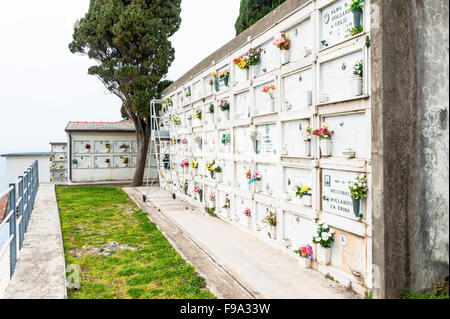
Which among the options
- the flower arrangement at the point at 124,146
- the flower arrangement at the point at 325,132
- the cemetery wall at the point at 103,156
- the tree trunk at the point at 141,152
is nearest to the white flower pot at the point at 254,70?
the flower arrangement at the point at 325,132

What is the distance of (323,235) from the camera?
4930 mm

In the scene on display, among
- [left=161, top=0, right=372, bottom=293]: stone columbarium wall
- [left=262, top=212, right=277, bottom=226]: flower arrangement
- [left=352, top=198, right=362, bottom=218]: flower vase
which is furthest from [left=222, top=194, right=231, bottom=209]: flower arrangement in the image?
[left=352, top=198, right=362, bottom=218]: flower vase

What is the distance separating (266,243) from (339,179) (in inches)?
99.4

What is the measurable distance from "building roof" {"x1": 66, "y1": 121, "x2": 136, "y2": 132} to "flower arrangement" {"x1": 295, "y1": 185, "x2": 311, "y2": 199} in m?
13.7

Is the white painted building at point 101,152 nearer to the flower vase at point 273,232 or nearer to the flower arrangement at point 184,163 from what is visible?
the flower arrangement at point 184,163

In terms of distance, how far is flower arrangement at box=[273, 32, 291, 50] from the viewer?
19.6 ft

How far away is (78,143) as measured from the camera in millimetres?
17141

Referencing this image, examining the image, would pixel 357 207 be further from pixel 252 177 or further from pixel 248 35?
pixel 248 35

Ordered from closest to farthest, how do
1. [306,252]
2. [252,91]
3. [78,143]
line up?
[306,252] < [252,91] < [78,143]

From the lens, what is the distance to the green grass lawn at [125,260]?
468cm

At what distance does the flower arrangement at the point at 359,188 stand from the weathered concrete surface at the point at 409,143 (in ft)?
0.68

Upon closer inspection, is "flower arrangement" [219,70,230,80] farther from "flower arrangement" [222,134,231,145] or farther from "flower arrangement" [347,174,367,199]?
"flower arrangement" [347,174,367,199]
